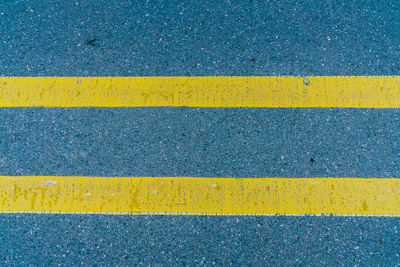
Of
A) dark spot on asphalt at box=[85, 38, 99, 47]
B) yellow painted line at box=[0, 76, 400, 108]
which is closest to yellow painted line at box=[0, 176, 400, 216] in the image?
yellow painted line at box=[0, 76, 400, 108]

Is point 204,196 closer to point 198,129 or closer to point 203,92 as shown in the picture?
point 198,129

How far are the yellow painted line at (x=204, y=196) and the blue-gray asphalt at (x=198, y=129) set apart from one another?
0.07 m

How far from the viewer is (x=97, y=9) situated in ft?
8.79

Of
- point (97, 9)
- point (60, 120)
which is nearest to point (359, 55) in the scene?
point (97, 9)

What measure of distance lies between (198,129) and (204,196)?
1.87 ft

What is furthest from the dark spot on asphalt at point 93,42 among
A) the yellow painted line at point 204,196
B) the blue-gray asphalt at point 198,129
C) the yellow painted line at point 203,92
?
the yellow painted line at point 204,196

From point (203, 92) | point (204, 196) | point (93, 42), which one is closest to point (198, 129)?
point (203, 92)

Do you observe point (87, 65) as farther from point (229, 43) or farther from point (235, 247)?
point (235, 247)

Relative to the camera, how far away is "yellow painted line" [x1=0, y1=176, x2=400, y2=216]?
7.41 ft

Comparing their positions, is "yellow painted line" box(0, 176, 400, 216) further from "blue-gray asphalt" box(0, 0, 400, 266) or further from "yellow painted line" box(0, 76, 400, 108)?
"yellow painted line" box(0, 76, 400, 108)

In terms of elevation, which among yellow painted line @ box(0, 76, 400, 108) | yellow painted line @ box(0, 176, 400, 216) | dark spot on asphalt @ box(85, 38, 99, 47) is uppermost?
dark spot on asphalt @ box(85, 38, 99, 47)

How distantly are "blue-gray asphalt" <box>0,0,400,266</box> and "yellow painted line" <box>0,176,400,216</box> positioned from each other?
2.6 inches

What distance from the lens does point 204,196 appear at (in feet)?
7.51

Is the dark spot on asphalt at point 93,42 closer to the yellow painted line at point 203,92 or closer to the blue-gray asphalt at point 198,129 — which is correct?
the blue-gray asphalt at point 198,129
